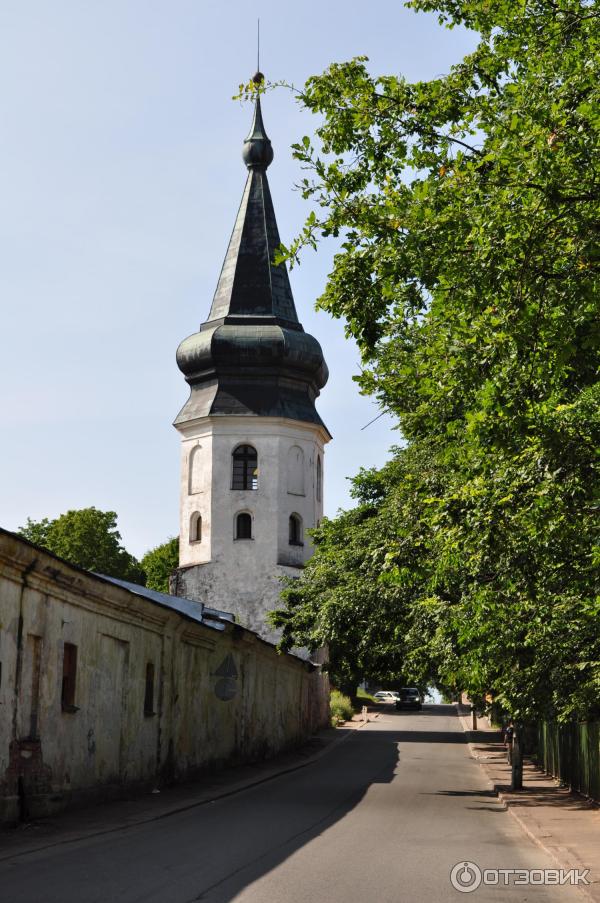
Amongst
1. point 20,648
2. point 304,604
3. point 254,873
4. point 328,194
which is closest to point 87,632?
point 20,648

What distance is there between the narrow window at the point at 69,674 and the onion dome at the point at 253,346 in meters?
35.8

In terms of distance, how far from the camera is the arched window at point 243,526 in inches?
2068

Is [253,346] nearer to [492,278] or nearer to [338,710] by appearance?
[338,710]

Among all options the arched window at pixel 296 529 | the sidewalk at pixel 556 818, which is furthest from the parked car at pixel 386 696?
the sidewalk at pixel 556 818

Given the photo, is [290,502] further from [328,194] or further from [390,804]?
[328,194]

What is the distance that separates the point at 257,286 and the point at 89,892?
155 feet

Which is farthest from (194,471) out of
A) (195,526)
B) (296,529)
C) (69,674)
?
(69,674)

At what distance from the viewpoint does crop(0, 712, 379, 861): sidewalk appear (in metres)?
12.9

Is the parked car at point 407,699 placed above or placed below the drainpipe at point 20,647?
above

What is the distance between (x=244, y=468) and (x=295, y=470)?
2371mm

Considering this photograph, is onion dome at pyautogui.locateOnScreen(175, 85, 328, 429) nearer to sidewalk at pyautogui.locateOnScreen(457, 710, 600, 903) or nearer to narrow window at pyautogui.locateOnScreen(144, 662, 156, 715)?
sidewalk at pyautogui.locateOnScreen(457, 710, 600, 903)

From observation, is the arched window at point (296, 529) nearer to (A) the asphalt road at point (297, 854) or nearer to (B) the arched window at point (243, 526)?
(B) the arched window at point (243, 526)

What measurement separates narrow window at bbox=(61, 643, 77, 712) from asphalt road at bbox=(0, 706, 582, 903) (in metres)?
2.35

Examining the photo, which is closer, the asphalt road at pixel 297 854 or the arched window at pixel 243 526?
the asphalt road at pixel 297 854
